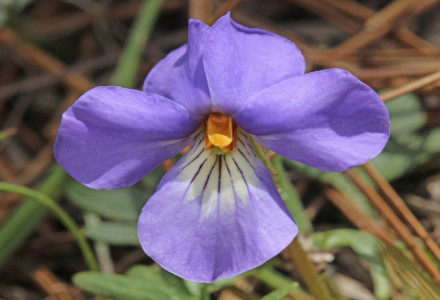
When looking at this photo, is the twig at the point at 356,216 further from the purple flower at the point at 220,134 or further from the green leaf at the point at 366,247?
the purple flower at the point at 220,134

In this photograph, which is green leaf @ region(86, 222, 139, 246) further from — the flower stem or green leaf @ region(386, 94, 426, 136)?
green leaf @ region(386, 94, 426, 136)

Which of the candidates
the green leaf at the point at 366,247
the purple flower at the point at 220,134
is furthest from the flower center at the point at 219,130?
the green leaf at the point at 366,247

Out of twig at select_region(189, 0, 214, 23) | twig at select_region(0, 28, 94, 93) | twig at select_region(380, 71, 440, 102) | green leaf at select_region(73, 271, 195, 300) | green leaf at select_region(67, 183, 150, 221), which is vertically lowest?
green leaf at select_region(73, 271, 195, 300)

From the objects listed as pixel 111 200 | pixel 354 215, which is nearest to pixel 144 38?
pixel 111 200

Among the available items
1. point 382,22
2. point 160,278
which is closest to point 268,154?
point 160,278

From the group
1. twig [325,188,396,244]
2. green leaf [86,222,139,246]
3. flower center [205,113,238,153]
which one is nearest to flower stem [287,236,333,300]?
twig [325,188,396,244]
